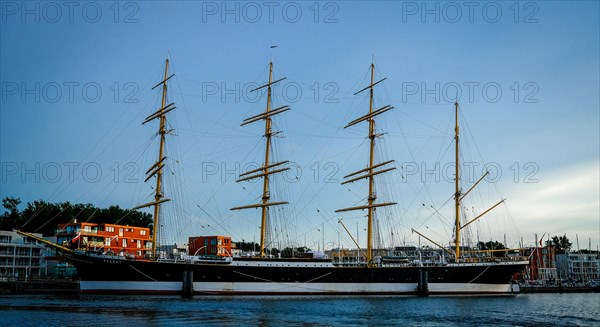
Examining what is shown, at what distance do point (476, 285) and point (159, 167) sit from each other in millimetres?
44265

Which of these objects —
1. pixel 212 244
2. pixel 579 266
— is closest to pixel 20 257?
pixel 212 244


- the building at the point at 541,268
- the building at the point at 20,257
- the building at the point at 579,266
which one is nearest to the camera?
the building at the point at 20,257

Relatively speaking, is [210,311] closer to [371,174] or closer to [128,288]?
[128,288]

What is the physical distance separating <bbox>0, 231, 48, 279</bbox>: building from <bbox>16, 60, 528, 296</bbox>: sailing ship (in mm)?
39656

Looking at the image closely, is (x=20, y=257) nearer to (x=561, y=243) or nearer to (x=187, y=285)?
(x=187, y=285)

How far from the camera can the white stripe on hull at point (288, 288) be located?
5706 cm

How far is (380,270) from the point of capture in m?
67.4

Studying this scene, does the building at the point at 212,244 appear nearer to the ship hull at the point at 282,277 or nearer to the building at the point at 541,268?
the ship hull at the point at 282,277

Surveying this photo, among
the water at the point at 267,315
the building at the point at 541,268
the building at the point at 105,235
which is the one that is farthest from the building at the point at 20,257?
the building at the point at 541,268

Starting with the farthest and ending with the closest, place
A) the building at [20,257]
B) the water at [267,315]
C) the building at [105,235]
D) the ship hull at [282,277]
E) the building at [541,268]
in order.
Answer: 1. the building at [541,268]
2. the building at [20,257]
3. the building at [105,235]
4. the ship hull at [282,277]
5. the water at [267,315]

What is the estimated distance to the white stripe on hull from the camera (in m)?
57.1

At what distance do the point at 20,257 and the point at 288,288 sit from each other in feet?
185

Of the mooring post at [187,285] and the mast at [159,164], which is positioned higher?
the mast at [159,164]

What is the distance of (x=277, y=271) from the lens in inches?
2457
